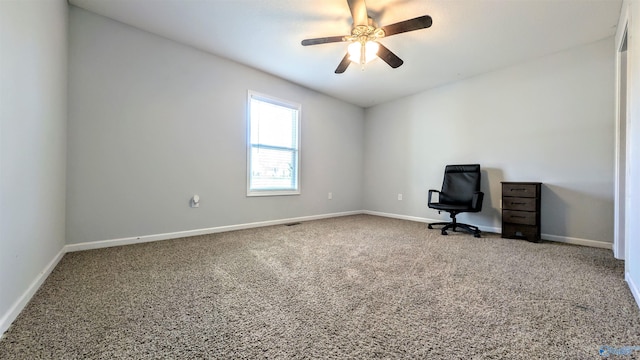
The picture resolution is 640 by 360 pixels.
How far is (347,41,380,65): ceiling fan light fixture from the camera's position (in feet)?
7.94

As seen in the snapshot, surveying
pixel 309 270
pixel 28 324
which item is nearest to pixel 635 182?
pixel 309 270

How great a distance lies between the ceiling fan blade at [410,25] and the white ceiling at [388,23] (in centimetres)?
27

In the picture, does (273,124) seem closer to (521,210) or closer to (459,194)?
(459,194)

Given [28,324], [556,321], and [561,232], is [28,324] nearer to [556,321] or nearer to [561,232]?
[556,321]

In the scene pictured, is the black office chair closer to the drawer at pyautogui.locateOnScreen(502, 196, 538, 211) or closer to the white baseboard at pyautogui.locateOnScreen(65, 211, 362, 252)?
the drawer at pyautogui.locateOnScreen(502, 196, 538, 211)

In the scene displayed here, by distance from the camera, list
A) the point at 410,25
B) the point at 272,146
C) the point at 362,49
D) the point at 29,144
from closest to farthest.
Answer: the point at 29,144 < the point at 410,25 < the point at 362,49 < the point at 272,146

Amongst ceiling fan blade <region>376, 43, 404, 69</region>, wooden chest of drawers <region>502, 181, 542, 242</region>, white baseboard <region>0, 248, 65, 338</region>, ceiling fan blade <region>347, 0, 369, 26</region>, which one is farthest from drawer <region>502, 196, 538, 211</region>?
white baseboard <region>0, 248, 65, 338</region>

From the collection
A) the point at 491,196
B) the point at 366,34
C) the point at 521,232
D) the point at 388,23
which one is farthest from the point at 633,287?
the point at 388,23

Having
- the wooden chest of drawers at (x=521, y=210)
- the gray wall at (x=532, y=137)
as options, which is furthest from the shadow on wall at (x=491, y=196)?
the wooden chest of drawers at (x=521, y=210)

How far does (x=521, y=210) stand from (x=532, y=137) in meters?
0.98

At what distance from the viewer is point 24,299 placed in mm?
1370

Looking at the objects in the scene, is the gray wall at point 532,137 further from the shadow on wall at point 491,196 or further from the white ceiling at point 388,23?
the white ceiling at point 388,23

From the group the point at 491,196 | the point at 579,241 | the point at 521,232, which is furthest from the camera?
the point at 491,196

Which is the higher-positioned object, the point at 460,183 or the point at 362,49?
the point at 362,49
